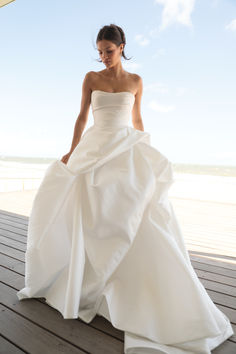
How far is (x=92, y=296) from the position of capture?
1326 millimetres

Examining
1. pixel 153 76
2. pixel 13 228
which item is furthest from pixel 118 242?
pixel 153 76

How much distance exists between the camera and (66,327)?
1307 mm

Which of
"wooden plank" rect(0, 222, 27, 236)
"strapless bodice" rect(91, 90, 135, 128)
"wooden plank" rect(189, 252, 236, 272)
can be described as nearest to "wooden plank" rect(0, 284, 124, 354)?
"strapless bodice" rect(91, 90, 135, 128)

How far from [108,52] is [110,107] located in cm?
32

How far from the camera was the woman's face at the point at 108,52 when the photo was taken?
1496mm

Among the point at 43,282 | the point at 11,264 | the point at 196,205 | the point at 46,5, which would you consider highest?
the point at 46,5

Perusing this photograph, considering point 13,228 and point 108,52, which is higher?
point 108,52

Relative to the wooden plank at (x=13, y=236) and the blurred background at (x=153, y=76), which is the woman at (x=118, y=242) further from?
the blurred background at (x=153, y=76)

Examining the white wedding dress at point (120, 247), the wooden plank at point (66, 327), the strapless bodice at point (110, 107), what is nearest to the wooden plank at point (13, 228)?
the wooden plank at point (66, 327)

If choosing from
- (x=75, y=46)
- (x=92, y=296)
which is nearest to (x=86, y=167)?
(x=92, y=296)

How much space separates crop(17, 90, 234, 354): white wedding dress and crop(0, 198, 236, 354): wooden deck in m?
0.07

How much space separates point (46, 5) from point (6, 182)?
30.9 meters

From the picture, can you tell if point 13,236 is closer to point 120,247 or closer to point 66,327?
point 66,327

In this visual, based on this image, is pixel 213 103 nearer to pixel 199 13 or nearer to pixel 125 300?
pixel 199 13
